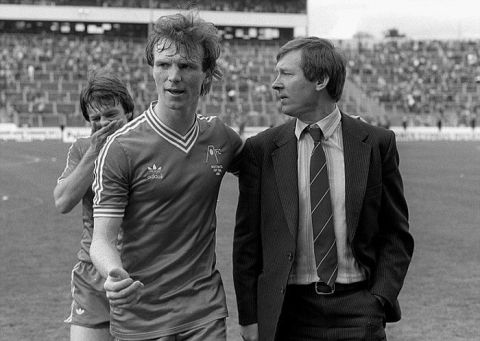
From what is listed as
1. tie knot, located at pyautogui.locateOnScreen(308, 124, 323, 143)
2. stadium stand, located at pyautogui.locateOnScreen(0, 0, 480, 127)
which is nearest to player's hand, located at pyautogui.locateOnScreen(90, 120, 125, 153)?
tie knot, located at pyautogui.locateOnScreen(308, 124, 323, 143)

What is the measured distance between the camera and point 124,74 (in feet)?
199

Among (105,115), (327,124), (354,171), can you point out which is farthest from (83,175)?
(354,171)

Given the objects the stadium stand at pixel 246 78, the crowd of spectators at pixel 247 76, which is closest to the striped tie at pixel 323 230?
the stadium stand at pixel 246 78

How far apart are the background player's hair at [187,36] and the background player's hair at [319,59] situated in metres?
0.35

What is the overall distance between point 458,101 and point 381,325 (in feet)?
196

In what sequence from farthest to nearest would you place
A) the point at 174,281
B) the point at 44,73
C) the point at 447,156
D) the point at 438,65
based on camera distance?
the point at 438,65, the point at 44,73, the point at 447,156, the point at 174,281

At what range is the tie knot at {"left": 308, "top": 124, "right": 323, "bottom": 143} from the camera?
4.20 m

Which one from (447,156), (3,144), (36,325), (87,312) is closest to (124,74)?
(3,144)

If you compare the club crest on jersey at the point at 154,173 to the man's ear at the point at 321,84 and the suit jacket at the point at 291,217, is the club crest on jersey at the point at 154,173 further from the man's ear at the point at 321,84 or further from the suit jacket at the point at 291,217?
the man's ear at the point at 321,84

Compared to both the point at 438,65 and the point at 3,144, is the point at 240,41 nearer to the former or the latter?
the point at 438,65

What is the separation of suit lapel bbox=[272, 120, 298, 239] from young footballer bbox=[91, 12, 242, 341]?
11.7 inches

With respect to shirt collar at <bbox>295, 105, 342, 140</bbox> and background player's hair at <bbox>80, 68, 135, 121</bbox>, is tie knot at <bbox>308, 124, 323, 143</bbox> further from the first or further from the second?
background player's hair at <bbox>80, 68, 135, 121</bbox>

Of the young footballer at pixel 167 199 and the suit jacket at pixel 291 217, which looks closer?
the young footballer at pixel 167 199

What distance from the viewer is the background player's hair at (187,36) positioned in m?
3.98
